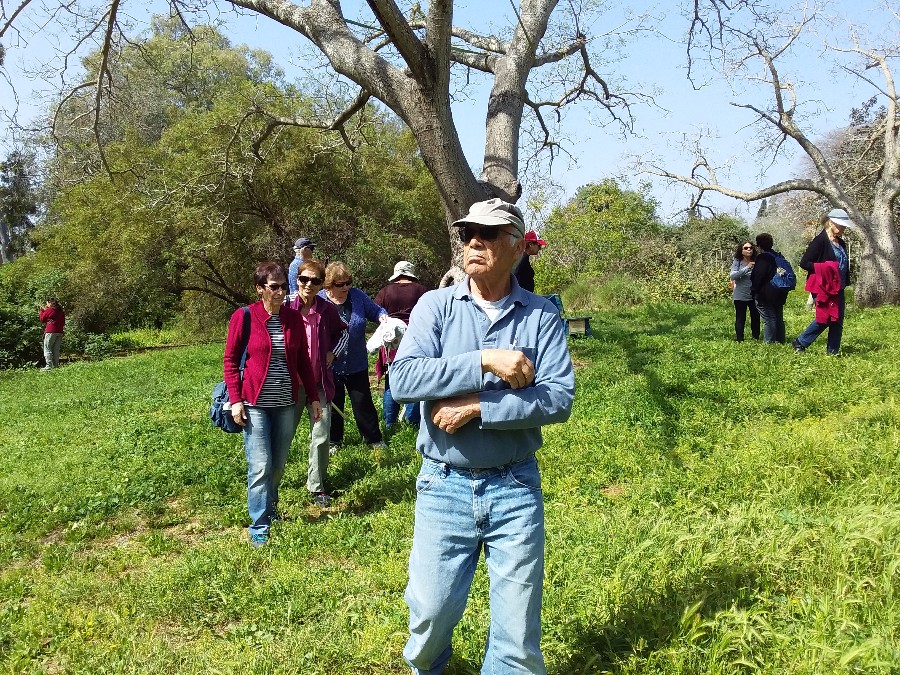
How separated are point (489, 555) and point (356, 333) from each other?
4612 mm

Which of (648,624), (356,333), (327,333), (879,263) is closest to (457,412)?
(648,624)

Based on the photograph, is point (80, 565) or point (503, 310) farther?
point (80, 565)

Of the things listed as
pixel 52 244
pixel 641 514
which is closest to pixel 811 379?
pixel 641 514

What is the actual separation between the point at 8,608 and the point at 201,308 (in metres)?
21.3

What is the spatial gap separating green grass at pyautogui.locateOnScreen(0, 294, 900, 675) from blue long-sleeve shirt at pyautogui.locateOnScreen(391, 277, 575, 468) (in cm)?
119

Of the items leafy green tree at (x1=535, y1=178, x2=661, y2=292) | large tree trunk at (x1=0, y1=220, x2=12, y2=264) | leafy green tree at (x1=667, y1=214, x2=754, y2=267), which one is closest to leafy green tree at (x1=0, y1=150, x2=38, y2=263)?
large tree trunk at (x1=0, y1=220, x2=12, y2=264)

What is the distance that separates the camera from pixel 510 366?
2.46 meters

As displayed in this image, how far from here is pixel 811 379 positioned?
7816 mm

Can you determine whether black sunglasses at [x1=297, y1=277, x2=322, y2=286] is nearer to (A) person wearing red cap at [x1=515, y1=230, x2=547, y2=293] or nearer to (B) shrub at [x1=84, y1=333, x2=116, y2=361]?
(A) person wearing red cap at [x1=515, y1=230, x2=547, y2=293]

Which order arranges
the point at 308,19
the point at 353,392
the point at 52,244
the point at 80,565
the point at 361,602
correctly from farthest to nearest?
1. the point at 52,244
2. the point at 308,19
3. the point at 353,392
4. the point at 80,565
5. the point at 361,602

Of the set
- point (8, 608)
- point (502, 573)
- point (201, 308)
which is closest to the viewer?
point (502, 573)

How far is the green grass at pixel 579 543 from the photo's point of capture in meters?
3.12

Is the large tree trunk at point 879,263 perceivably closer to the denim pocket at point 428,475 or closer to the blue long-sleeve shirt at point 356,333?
the blue long-sleeve shirt at point 356,333

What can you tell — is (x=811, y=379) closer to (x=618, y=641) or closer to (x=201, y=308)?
(x=618, y=641)
